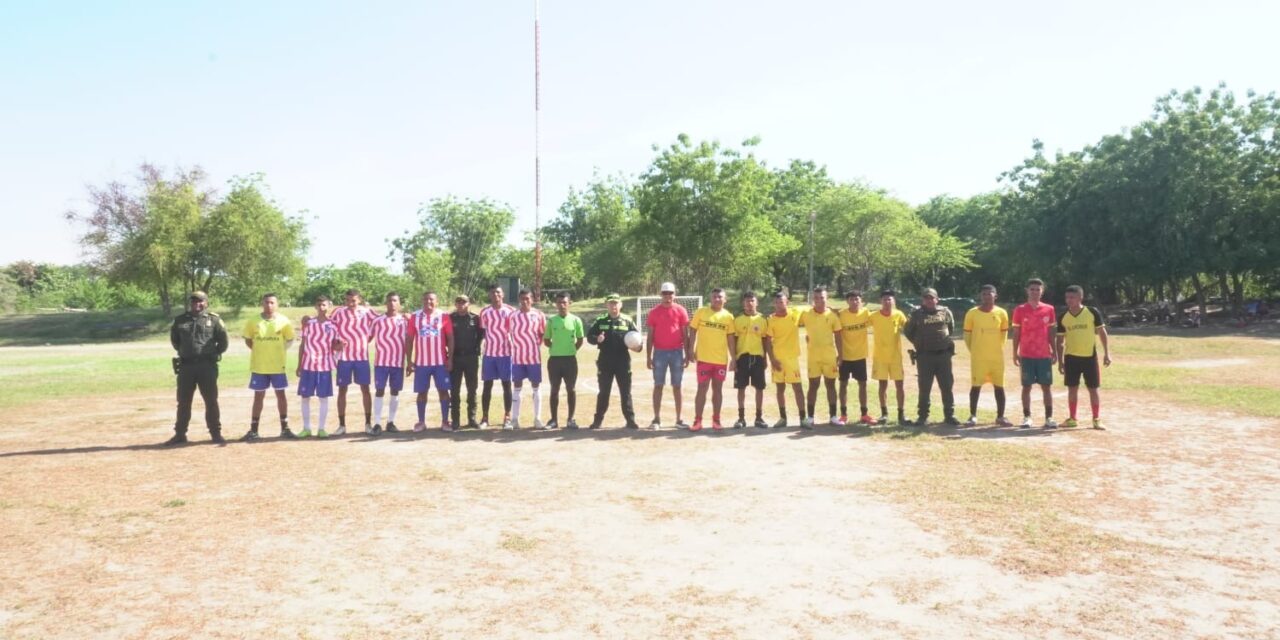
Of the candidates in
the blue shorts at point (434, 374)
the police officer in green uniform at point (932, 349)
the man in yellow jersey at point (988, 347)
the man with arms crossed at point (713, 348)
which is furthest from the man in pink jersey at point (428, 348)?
the man in yellow jersey at point (988, 347)

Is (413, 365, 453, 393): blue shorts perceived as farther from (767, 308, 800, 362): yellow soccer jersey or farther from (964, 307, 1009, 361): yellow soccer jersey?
(964, 307, 1009, 361): yellow soccer jersey

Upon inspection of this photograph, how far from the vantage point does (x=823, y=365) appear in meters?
10.6

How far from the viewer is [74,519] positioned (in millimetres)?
6441

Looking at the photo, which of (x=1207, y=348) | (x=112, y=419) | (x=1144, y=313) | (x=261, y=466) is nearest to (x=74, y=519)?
(x=261, y=466)

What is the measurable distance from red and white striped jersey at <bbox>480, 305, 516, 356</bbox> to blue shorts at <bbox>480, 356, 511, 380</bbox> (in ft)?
0.24

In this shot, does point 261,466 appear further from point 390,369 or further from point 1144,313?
point 1144,313

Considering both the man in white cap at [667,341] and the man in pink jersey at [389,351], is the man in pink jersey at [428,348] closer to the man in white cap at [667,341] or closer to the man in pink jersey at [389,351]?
the man in pink jersey at [389,351]

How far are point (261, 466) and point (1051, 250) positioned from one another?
3718cm

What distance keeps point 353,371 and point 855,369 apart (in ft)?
21.8

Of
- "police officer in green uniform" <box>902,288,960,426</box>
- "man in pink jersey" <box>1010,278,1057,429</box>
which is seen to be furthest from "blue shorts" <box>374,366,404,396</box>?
"man in pink jersey" <box>1010,278,1057,429</box>

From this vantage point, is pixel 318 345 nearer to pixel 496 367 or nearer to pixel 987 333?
pixel 496 367

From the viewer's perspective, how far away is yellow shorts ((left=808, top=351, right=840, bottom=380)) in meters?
10.6

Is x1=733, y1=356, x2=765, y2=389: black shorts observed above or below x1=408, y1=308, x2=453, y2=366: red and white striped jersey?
below

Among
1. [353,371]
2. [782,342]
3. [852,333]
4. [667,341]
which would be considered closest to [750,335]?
[782,342]
